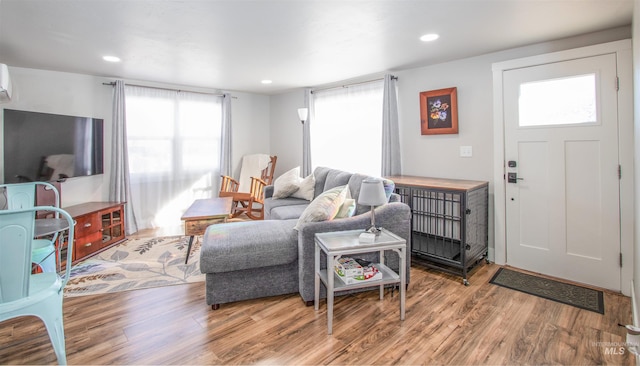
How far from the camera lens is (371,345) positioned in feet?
6.33

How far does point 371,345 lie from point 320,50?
2690 mm

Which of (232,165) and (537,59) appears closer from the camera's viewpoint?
(537,59)

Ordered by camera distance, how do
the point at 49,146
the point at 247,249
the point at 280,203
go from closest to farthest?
1. the point at 247,249
2. the point at 49,146
3. the point at 280,203

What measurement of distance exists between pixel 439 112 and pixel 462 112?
0.83ft

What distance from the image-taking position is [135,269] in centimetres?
320

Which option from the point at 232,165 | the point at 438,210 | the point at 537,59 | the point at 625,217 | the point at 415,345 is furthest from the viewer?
the point at 232,165

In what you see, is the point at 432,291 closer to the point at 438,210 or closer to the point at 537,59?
the point at 438,210

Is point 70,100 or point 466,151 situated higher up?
point 70,100

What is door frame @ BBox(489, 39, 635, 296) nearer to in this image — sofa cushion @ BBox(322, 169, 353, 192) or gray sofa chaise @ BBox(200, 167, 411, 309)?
gray sofa chaise @ BBox(200, 167, 411, 309)

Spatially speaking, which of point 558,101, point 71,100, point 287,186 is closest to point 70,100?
point 71,100

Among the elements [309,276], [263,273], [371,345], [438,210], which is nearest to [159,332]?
[263,273]

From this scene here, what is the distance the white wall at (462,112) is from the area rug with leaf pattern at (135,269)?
2836 mm

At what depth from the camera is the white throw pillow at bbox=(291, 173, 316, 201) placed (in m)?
4.17

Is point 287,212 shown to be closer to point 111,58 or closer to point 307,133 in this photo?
point 307,133
